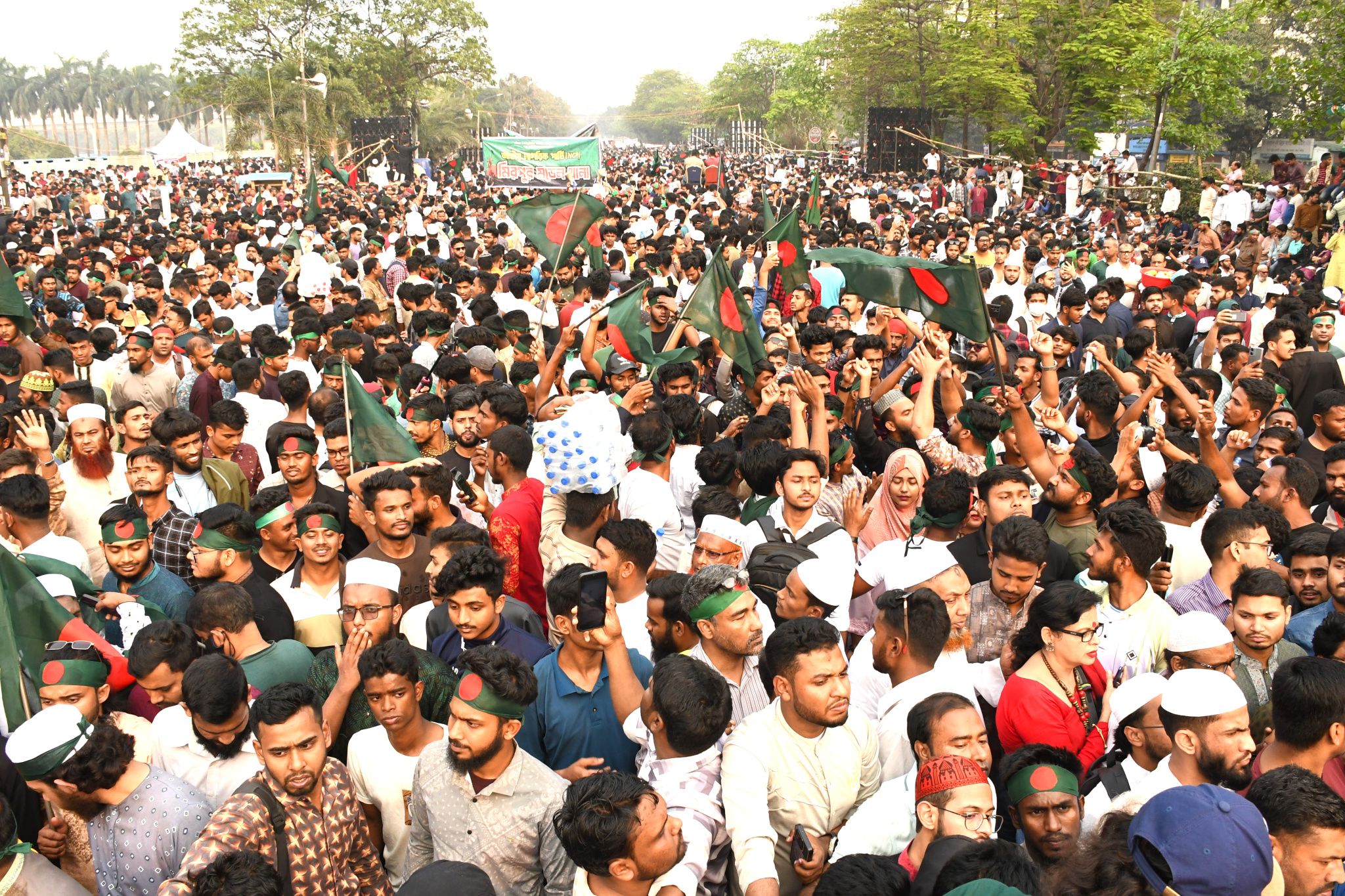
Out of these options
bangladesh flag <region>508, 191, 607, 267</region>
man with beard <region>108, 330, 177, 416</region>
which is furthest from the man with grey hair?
bangladesh flag <region>508, 191, 607, 267</region>

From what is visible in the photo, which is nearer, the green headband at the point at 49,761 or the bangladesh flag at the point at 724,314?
the green headband at the point at 49,761

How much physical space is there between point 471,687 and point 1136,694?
1.99 meters

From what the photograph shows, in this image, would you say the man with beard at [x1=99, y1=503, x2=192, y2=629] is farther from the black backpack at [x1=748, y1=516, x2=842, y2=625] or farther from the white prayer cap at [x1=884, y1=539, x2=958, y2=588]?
the white prayer cap at [x1=884, y1=539, x2=958, y2=588]

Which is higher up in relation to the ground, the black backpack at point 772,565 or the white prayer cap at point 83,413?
the white prayer cap at point 83,413

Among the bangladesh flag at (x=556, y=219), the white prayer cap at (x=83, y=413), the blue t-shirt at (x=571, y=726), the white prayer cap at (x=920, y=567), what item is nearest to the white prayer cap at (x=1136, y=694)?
the white prayer cap at (x=920, y=567)

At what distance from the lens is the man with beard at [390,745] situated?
3.42 m

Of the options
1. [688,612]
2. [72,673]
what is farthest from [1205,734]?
[72,673]

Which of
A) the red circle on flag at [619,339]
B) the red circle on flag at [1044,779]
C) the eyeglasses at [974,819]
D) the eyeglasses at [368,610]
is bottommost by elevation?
the red circle on flag at [1044,779]

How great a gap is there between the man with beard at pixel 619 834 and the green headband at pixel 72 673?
1.81 metres

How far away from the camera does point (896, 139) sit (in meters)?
30.2

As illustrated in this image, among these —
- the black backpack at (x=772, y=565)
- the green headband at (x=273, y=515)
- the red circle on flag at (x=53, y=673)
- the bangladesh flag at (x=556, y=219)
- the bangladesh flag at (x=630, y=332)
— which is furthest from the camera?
the bangladesh flag at (x=556, y=219)

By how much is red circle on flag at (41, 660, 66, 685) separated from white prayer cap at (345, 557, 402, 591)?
1.00 metres

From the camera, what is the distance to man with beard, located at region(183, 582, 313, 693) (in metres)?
3.94

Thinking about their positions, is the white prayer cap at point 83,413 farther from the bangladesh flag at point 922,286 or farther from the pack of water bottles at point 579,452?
the bangladesh flag at point 922,286
